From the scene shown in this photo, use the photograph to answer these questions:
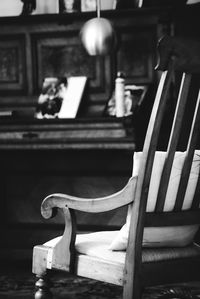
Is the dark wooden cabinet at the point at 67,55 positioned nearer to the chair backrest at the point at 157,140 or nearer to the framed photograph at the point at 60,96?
the framed photograph at the point at 60,96

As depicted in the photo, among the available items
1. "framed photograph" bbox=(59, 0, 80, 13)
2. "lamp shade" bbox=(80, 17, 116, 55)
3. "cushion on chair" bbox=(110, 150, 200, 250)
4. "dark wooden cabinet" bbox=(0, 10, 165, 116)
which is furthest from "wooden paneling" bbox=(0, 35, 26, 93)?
"cushion on chair" bbox=(110, 150, 200, 250)

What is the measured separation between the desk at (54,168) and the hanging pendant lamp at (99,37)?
0.46 meters

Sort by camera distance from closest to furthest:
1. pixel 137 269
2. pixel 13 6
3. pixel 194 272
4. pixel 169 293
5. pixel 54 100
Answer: pixel 137 269 < pixel 194 272 < pixel 169 293 < pixel 54 100 < pixel 13 6

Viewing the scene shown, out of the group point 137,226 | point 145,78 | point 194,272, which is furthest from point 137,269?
point 145,78

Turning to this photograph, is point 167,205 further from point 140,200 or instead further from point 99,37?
point 99,37

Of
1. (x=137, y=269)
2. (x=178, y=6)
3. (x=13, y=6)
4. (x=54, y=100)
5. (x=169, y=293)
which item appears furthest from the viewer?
(x=13, y=6)

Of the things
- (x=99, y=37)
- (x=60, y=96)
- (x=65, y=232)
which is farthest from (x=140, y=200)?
(x=60, y=96)

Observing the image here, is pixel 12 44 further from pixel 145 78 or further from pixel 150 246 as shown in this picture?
pixel 150 246

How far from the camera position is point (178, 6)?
438 centimetres

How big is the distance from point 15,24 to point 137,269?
9.64 feet

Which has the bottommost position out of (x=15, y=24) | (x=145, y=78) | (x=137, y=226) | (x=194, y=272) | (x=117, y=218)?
(x=117, y=218)

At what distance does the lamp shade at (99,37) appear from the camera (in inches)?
163

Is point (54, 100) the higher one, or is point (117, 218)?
point (54, 100)

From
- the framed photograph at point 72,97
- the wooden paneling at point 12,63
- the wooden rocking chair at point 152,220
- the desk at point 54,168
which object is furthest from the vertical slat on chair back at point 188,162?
the wooden paneling at point 12,63
